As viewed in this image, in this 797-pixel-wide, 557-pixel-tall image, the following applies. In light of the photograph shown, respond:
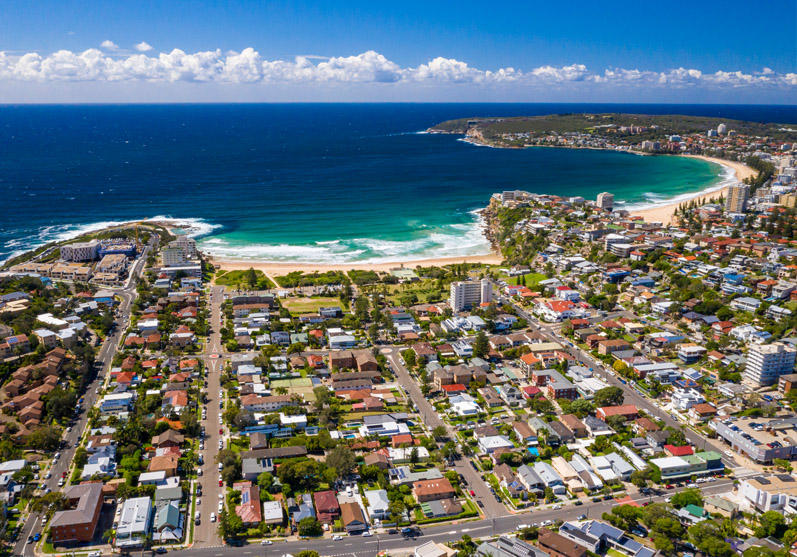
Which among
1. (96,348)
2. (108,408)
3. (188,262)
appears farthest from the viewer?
(188,262)

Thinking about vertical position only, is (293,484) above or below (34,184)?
below

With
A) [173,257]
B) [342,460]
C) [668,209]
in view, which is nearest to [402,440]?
[342,460]

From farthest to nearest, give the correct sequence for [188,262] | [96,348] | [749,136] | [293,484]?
[749,136] < [188,262] < [96,348] < [293,484]

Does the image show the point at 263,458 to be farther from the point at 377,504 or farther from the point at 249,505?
the point at 377,504

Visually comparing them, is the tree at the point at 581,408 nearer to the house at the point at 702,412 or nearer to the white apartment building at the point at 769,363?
the house at the point at 702,412

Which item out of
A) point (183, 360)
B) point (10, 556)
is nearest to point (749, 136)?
point (183, 360)

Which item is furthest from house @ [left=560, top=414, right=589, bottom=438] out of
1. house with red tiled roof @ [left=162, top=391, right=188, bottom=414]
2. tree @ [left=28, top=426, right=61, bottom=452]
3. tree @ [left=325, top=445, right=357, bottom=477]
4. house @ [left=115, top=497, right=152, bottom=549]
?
tree @ [left=28, top=426, right=61, bottom=452]

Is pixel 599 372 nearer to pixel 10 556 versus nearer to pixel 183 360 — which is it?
pixel 183 360
